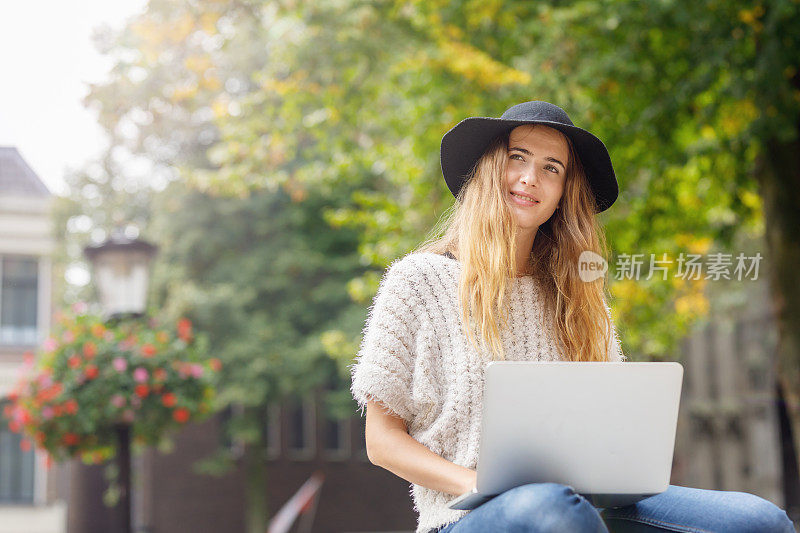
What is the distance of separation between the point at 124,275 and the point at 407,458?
5973mm

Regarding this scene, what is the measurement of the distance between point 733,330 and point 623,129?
15.6m

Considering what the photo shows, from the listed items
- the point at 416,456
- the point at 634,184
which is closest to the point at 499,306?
the point at 416,456

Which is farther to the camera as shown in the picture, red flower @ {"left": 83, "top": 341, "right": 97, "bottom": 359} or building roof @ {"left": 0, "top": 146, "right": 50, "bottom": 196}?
building roof @ {"left": 0, "top": 146, "right": 50, "bottom": 196}

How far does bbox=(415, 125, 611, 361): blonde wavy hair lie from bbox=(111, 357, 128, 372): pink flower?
5.00m

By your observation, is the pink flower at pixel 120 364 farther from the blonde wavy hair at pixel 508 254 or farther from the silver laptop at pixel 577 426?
the silver laptop at pixel 577 426

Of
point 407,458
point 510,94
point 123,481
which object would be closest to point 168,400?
point 123,481

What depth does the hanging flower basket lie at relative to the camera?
6.78 metres

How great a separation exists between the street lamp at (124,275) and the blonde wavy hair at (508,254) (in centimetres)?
548

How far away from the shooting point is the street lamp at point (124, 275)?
7422mm

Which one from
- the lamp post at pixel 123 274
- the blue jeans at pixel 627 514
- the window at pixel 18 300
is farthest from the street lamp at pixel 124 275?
the window at pixel 18 300

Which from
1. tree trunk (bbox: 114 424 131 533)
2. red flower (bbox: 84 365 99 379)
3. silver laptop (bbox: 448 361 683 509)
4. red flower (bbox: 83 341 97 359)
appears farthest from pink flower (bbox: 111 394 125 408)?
silver laptop (bbox: 448 361 683 509)

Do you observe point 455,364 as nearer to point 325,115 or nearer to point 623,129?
point 623,129

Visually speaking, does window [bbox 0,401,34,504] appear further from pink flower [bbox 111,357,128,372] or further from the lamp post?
pink flower [bbox 111,357,128,372]

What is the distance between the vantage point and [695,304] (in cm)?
1317
